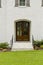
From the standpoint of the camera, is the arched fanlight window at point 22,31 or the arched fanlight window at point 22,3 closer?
the arched fanlight window at point 22,3

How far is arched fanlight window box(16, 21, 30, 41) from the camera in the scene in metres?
29.8

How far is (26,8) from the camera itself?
28.7 m

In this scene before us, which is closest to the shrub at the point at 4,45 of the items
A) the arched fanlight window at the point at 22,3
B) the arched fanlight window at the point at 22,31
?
the arched fanlight window at the point at 22,31

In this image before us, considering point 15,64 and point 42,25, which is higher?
point 42,25

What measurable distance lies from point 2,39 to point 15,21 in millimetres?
2181

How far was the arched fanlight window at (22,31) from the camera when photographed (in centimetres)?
2978

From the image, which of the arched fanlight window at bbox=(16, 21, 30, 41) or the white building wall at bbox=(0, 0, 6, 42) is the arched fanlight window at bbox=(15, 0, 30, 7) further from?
the arched fanlight window at bbox=(16, 21, 30, 41)

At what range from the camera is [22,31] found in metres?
30.0

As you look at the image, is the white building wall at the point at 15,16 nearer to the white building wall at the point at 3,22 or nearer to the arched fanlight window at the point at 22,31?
the white building wall at the point at 3,22

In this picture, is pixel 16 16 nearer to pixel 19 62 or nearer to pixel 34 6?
pixel 34 6

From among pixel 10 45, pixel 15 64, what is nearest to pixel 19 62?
pixel 15 64

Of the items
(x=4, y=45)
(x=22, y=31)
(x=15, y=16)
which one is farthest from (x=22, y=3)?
(x=4, y=45)

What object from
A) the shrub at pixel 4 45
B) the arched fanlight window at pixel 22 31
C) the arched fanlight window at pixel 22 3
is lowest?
the shrub at pixel 4 45

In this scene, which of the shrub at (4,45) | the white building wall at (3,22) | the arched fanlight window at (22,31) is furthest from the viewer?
the arched fanlight window at (22,31)
